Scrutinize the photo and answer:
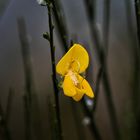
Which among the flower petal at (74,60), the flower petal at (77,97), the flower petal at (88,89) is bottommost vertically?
the flower petal at (77,97)

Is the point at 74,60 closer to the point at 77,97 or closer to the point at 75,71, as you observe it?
the point at 75,71

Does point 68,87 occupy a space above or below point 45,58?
below

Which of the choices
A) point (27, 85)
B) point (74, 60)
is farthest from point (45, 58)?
point (74, 60)

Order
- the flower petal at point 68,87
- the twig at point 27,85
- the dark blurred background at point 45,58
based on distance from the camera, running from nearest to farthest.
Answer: the flower petal at point 68,87 → the twig at point 27,85 → the dark blurred background at point 45,58

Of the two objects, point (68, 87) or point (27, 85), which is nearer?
point (68, 87)

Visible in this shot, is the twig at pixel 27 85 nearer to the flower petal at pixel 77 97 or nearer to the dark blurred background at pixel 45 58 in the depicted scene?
the flower petal at pixel 77 97

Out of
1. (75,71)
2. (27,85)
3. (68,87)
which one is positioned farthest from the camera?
(27,85)

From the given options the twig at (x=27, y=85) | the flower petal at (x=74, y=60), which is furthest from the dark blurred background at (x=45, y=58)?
the flower petal at (x=74, y=60)

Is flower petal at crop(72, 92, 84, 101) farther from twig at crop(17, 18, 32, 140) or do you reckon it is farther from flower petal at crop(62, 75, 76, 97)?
twig at crop(17, 18, 32, 140)

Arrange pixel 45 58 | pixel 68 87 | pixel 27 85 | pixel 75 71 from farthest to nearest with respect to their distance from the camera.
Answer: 1. pixel 45 58
2. pixel 27 85
3. pixel 75 71
4. pixel 68 87
